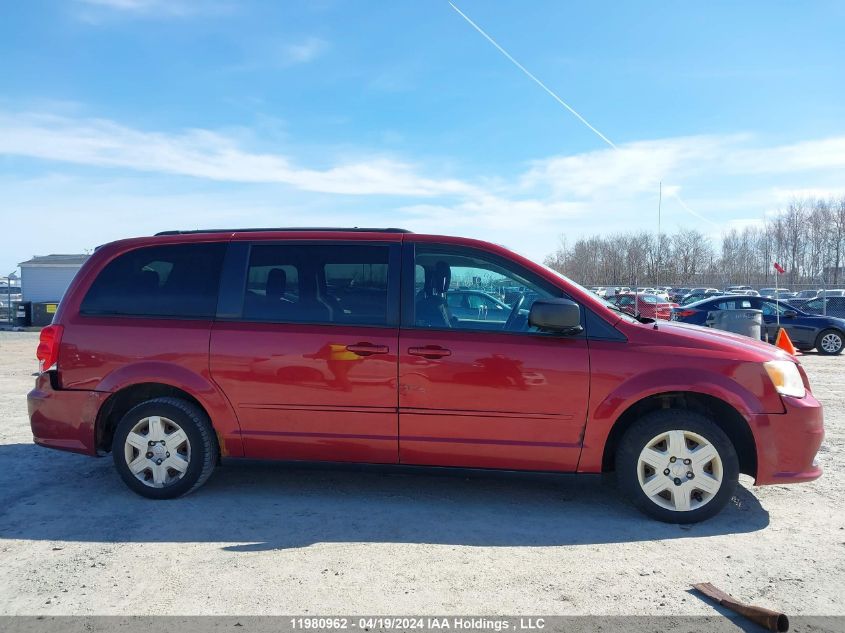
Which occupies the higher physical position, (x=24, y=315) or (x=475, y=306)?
(x=475, y=306)

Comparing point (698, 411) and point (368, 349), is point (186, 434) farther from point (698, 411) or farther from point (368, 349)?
point (698, 411)

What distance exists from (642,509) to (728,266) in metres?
85.9

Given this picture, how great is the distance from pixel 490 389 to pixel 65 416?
315 cm

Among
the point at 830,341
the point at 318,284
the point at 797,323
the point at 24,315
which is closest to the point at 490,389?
the point at 318,284

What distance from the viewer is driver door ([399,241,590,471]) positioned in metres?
4.11

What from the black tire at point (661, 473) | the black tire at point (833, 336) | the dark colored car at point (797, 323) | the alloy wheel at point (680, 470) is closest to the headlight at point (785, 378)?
the black tire at point (661, 473)

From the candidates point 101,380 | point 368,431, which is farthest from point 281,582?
point 101,380

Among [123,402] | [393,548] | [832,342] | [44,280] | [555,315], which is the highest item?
[44,280]

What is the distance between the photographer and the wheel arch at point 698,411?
4168mm

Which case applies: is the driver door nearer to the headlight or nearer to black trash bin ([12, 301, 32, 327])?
the headlight

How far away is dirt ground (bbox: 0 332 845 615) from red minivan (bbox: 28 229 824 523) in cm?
34

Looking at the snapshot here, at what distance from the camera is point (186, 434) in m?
4.45

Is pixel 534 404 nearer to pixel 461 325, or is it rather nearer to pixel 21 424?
pixel 461 325

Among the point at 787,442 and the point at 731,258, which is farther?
the point at 731,258
